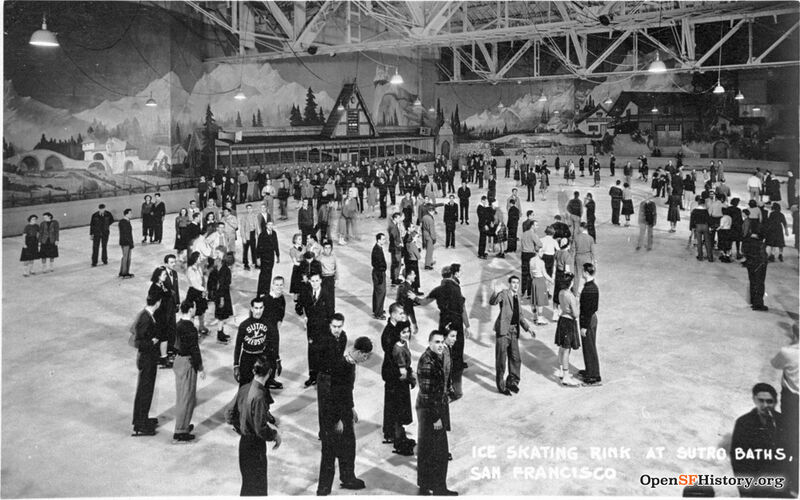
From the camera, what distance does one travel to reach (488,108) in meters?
34.8

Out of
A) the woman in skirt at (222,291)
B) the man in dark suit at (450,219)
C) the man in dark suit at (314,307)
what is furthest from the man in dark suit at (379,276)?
the man in dark suit at (450,219)

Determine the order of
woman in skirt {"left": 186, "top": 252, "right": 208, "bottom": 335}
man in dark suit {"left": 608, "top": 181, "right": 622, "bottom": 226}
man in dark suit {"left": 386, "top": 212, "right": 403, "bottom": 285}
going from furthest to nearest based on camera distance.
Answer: man in dark suit {"left": 608, "top": 181, "right": 622, "bottom": 226} → man in dark suit {"left": 386, "top": 212, "right": 403, "bottom": 285} → woman in skirt {"left": 186, "top": 252, "right": 208, "bottom": 335}

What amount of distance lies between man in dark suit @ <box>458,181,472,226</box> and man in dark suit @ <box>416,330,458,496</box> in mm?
12106

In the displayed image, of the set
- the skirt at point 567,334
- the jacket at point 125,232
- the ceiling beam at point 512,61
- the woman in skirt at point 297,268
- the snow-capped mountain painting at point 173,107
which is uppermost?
the ceiling beam at point 512,61

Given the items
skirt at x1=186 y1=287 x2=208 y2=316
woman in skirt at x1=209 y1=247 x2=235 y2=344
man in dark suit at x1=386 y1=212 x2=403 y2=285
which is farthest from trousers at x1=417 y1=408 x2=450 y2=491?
man in dark suit at x1=386 y1=212 x2=403 y2=285

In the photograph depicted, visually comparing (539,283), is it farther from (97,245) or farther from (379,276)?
(97,245)

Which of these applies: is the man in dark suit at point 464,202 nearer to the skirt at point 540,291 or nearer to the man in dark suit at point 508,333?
the skirt at point 540,291

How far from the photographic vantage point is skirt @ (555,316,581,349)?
7.26 m

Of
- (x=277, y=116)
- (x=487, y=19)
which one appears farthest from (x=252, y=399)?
(x=487, y=19)

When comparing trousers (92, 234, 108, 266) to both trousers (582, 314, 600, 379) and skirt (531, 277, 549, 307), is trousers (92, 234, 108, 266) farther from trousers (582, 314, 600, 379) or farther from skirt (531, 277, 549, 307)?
trousers (582, 314, 600, 379)

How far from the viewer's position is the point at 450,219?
559 inches

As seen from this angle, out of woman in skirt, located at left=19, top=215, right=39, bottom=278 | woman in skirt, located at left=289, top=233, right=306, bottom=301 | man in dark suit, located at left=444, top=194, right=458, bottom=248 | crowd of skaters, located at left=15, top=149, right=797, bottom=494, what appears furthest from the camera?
man in dark suit, located at left=444, top=194, right=458, bottom=248

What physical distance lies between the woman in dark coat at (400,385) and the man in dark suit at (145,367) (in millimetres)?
2406

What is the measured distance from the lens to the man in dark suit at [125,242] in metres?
12.1
